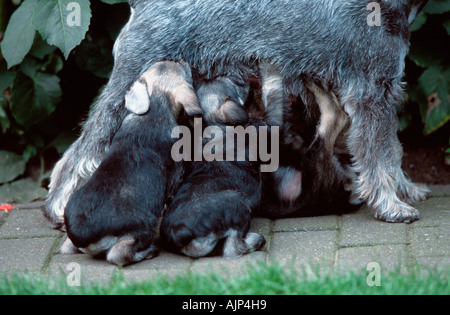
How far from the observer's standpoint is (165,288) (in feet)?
10.4

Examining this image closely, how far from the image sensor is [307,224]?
159 inches

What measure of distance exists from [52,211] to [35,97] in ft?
3.82

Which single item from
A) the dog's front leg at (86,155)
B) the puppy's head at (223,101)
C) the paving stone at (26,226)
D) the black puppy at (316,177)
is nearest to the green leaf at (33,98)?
the paving stone at (26,226)

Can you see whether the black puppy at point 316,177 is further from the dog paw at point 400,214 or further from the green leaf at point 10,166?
the green leaf at point 10,166

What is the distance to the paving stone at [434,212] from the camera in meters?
3.92

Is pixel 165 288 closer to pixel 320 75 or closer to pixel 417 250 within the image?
pixel 417 250

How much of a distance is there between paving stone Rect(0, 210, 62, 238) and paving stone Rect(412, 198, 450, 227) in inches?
82.1

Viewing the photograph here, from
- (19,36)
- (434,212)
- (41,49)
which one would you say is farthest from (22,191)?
(434,212)

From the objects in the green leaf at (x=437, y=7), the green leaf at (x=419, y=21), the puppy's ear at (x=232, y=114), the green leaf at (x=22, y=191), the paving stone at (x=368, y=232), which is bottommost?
the green leaf at (x=22, y=191)

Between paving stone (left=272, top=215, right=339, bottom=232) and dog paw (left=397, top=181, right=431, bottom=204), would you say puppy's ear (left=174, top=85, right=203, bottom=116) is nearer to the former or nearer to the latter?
paving stone (left=272, top=215, right=339, bottom=232)

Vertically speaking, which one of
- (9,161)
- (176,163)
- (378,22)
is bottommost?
(9,161)

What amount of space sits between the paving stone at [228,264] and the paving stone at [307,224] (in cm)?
38

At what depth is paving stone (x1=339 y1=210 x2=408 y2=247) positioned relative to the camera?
3717 millimetres
